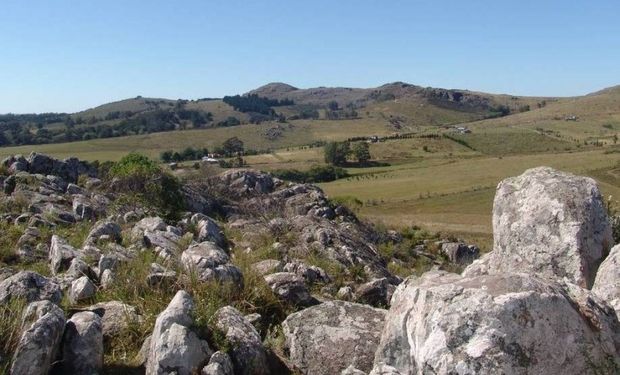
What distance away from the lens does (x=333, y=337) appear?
670 centimetres

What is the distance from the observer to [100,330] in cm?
627

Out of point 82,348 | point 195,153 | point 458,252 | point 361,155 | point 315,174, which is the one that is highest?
point 82,348

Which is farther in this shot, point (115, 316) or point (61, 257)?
point (61, 257)

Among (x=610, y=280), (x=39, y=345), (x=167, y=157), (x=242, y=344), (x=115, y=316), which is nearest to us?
(x=39, y=345)

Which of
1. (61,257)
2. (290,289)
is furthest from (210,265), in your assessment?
(61,257)

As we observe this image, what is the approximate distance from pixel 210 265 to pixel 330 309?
227cm

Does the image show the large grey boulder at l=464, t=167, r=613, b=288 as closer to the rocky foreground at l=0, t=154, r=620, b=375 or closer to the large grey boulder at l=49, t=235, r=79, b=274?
the rocky foreground at l=0, t=154, r=620, b=375

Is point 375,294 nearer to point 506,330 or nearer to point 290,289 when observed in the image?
point 290,289

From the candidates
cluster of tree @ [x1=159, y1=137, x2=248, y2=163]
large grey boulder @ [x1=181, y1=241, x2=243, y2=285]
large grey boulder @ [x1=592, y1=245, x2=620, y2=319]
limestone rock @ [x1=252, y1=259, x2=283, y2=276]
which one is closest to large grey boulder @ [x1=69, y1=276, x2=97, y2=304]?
large grey boulder @ [x1=181, y1=241, x2=243, y2=285]

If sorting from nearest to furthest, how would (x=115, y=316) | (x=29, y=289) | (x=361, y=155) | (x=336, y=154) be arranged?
1. (x=115, y=316)
2. (x=29, y=289)
3. (x=336, y=154)
4. (x=361, y=155)

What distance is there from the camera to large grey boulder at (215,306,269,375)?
6164 millimetres

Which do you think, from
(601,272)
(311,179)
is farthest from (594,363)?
(311,179)

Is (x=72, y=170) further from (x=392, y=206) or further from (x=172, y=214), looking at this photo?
(x=392, y=206)

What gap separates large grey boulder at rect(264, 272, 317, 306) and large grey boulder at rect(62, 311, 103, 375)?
275 cm
